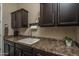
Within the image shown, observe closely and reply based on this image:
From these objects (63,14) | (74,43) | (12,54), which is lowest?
(12,54)

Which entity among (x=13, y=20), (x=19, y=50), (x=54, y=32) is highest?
(x=13, y=20)

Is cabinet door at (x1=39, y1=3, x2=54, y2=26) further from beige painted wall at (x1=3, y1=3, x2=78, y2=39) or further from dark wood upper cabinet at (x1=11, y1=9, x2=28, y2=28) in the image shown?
dark wood upper cabinet at (x1=11, y1=9, x2=28, y2=28)

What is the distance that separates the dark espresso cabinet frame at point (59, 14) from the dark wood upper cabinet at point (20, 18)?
146mm

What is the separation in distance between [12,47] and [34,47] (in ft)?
0.72

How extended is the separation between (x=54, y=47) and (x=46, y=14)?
0.32 metres

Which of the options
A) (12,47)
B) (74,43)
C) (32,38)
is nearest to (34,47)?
(32,38)

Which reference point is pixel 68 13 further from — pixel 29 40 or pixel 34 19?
pixel 29 40

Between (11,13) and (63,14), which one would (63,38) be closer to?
(63,14)

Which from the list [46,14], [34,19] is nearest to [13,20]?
[34,19]

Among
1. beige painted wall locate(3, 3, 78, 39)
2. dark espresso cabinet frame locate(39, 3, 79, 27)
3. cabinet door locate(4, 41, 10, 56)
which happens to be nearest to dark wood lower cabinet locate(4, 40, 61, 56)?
cabinet door locate(4, 41, 10, 56)

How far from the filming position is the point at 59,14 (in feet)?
4.04

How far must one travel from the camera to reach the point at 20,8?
122 cm

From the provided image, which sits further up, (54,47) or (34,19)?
(34,19)

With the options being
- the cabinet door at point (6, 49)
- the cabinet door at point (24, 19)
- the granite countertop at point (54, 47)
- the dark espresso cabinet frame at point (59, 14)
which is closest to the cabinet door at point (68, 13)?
the dark espresso cabinet frame at point (59, 14)
